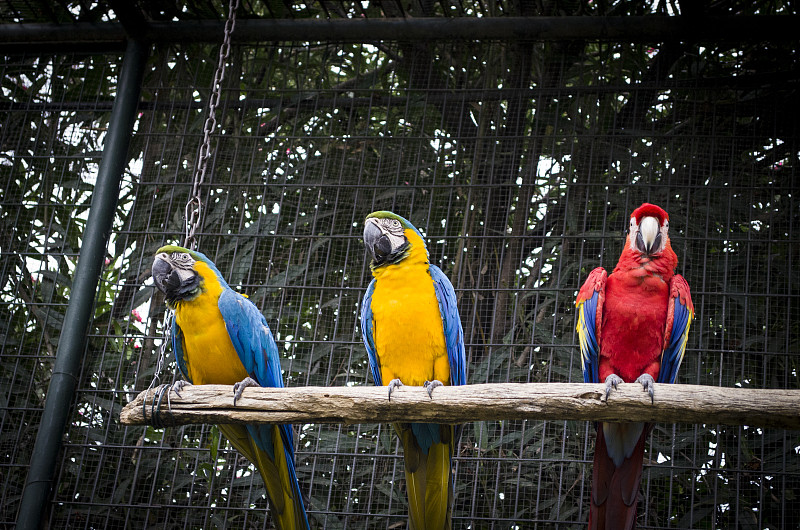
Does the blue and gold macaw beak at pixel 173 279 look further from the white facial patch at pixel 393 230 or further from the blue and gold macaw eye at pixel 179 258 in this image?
the white facial patch at pixel 393 230

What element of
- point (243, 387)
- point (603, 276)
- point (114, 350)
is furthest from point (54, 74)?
point (603, 276)

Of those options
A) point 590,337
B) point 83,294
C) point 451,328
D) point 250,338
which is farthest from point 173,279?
point 590,337

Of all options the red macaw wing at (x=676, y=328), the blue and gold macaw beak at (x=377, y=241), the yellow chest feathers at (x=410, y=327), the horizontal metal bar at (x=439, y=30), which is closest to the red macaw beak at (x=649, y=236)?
the red macaw wing at (x=676, y=328)

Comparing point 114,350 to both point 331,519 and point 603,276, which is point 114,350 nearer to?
point 331,519

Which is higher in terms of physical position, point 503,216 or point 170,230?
point 503,216

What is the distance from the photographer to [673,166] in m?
Result: 3.12

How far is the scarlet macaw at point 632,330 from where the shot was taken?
2418 mm

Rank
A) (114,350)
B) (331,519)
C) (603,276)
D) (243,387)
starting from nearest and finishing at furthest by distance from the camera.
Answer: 1. (243,387)
2. (603,276)
3. (331,519)
4. (114,350)

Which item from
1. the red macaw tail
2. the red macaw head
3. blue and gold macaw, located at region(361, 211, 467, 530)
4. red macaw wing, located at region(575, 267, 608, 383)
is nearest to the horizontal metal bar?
the red macaw head

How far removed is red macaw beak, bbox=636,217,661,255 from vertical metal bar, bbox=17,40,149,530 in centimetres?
212

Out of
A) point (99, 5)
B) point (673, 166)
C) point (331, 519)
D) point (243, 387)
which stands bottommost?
point (331, 519)

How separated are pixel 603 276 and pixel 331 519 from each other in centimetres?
146

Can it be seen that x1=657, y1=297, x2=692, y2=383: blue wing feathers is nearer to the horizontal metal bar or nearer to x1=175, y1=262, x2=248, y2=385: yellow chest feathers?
the horizontal metal bar

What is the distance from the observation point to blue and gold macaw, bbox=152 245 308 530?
99.4 inches
